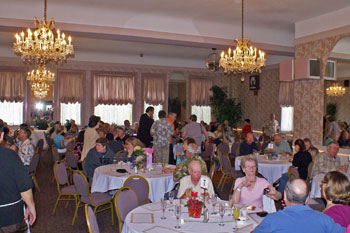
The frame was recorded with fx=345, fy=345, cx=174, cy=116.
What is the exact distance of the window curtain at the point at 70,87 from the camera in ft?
47.4

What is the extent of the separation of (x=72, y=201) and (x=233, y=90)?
38.3ft

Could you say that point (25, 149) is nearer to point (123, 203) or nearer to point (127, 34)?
point (127, 34)

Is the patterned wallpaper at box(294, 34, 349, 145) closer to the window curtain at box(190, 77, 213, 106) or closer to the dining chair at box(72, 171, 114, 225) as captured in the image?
the dining chair at box(72, 171, 114, 225)

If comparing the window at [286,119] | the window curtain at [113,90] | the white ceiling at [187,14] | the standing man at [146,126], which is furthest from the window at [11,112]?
the window at [286,119]

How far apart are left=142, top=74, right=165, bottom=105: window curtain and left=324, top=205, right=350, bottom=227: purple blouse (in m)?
13.1

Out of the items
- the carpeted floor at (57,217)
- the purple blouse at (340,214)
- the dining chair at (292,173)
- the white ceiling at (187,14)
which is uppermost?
the white ceiling at (187,14)

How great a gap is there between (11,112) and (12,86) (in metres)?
1.05

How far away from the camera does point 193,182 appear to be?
4.37m

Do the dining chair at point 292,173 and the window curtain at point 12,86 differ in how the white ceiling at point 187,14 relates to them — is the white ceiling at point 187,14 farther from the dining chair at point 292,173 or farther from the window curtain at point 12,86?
the window curtain at point 12,86

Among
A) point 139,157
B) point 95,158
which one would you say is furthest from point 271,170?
point 95,158

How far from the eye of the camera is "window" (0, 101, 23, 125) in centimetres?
1387

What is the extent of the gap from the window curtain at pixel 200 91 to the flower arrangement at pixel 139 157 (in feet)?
34.9

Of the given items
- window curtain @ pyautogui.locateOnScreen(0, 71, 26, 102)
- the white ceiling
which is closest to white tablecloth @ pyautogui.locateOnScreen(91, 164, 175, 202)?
the white ceiling

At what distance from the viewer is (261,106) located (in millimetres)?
15234
